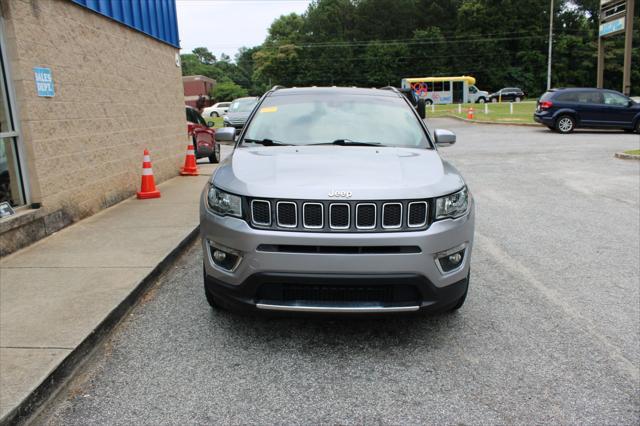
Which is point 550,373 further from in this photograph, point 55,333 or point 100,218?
point 100,218

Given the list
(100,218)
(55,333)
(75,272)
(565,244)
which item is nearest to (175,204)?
(100,218)

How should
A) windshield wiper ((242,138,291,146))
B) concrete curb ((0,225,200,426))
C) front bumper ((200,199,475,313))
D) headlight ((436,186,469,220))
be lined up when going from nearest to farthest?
concrete curb ((0,225,200,426))
front bumper ((200,199,475,313))
headlight ((436,186,469,220))
windshield wiper ((242,138,291,146))

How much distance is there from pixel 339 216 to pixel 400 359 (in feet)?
3.37

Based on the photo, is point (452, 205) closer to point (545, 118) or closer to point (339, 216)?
point (339, 216)

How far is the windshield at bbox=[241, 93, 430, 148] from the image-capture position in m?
4.75

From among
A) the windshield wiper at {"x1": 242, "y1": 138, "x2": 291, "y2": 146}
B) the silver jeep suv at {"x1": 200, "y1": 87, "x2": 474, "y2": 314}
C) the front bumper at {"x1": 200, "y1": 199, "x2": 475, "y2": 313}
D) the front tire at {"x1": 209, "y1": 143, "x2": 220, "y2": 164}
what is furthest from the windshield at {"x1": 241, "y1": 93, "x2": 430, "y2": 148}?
the front tire at {"x1": 209, "y1": 143, "x2": 220, "y2": 164}

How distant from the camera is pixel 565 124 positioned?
69.3 ft

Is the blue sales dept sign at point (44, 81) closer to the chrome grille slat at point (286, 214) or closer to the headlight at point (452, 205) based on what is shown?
the chrome grille slat at point (286, 214)

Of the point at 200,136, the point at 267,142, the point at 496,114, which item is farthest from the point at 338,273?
the point at 496,114

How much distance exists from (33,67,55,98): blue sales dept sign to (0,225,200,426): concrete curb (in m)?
2.90

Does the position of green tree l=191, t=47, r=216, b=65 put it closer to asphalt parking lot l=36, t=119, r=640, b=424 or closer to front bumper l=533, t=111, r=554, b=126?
front bumper l=533, t=111, r=554, b=126

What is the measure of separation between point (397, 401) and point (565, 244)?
162 inches

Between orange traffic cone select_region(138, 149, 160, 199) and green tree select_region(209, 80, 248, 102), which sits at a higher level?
green tree select_region(209, 80, 248, 102)

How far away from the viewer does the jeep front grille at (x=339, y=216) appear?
11.3 feet
